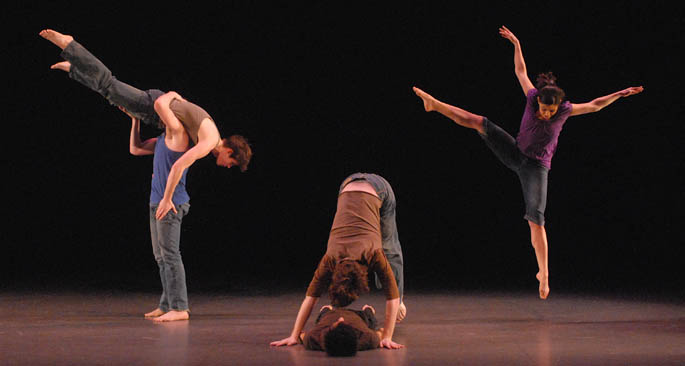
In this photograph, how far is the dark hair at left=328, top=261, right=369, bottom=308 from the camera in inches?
141

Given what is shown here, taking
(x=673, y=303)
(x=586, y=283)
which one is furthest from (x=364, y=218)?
(x=586, y=283)

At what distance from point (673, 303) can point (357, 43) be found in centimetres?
352

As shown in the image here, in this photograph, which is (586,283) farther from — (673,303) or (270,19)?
(270,19)

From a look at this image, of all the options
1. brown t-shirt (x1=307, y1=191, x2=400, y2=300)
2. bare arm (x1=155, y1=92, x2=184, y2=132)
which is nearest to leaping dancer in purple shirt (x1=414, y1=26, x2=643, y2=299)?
brown t-shirt (x1=307, y1=191, x2=400, y2=300)

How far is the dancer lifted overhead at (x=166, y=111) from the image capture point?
4281mm

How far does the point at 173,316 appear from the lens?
4527 millimetres

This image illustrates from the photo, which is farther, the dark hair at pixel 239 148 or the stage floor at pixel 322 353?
the dark hair at pixel 239 148

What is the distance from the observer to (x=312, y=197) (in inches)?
310

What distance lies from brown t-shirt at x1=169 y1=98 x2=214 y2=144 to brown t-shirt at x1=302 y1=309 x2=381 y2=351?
141cm

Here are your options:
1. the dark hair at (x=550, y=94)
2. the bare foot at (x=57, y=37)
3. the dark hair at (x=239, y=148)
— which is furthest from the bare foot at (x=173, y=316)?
the dark hair at (x=550, y=94)

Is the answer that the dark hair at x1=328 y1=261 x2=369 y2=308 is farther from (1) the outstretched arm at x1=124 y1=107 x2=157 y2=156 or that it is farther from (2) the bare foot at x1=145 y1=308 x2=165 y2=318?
(1) the outstretched arm at x1=124 y1=107 x2=157 y2=156

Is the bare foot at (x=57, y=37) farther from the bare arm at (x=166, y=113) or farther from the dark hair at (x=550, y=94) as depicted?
the dark hair at (x=550, y=94)

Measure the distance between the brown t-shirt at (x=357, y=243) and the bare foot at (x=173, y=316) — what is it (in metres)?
1.17

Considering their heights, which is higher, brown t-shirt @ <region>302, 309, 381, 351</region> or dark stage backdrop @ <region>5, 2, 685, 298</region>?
dark stage backdrop @ <region>5, 2, 685, 298</region>
